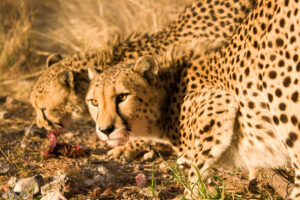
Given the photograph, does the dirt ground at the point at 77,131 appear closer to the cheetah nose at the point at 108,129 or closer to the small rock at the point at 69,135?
the small rock at the point at 69,135

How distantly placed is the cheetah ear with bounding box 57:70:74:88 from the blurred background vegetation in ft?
5.32

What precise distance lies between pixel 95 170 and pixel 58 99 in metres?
1.00

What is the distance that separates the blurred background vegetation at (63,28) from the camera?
5.58m

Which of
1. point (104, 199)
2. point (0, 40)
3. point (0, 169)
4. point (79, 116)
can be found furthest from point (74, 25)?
point (104, 199)

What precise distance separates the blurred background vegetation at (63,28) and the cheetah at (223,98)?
221 centimetres

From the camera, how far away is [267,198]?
257cm

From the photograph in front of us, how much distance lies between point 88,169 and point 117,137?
365 millimetres

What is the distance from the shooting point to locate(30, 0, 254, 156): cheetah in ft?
11.9

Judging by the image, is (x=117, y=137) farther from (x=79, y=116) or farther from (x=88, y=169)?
(x=79, y=116)

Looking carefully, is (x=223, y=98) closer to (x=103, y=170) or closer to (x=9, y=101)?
(x=103, y=170)

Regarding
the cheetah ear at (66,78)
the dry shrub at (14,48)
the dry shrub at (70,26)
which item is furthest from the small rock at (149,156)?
the dry shrub at (14,48)

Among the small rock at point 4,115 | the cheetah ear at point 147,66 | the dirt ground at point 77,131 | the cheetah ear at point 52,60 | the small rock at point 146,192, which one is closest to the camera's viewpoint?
the small rock at point 146,192

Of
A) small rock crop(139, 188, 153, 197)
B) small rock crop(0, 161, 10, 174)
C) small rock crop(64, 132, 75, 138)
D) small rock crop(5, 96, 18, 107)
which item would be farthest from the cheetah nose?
small rock crop(5, 96, 18, 107)

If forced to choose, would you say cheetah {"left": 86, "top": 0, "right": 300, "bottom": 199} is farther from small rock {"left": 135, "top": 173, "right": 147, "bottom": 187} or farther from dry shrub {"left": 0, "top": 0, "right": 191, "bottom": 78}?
dry shrub {"left": 0, "top": 0, "right": 191, "bottom": 78}
